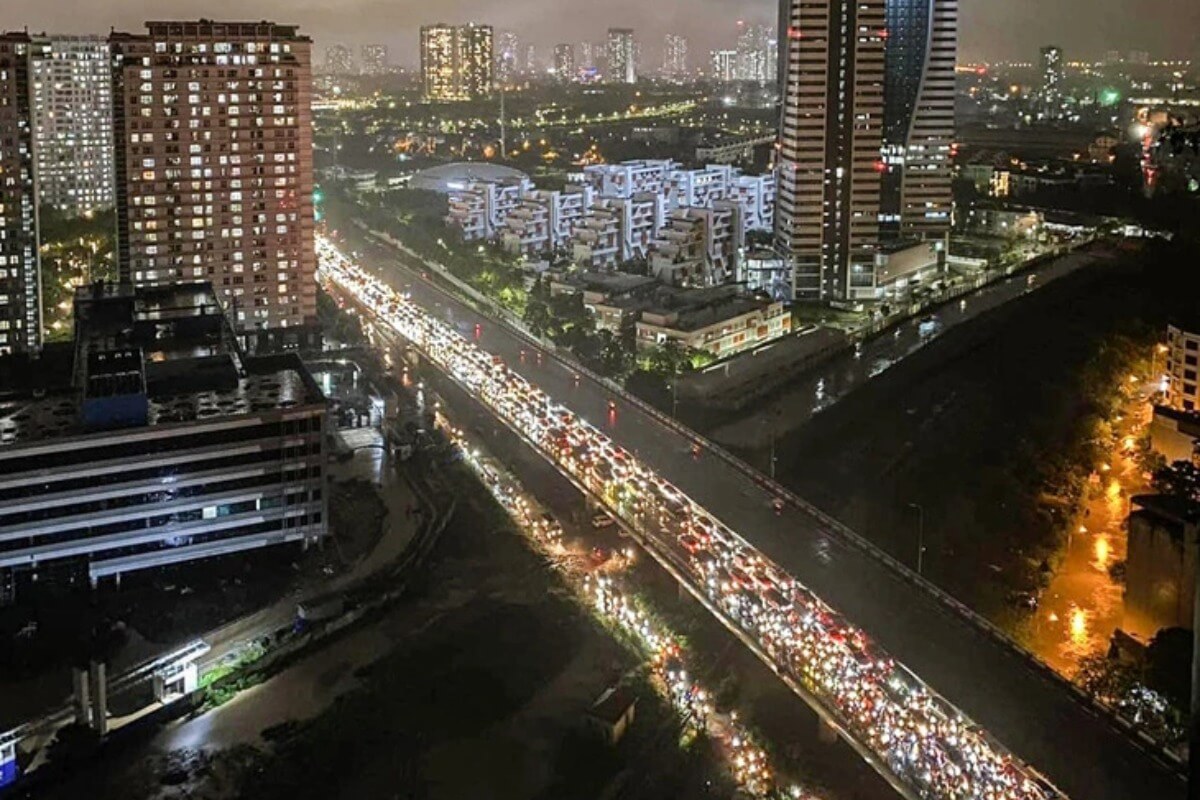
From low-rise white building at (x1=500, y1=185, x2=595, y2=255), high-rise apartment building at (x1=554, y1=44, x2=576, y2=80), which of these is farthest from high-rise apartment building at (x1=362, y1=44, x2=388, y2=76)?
low-rise white building at (x1=500, y1=185, x2=595, y2=255)

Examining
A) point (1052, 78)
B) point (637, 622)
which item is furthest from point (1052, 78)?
point (637, 622)

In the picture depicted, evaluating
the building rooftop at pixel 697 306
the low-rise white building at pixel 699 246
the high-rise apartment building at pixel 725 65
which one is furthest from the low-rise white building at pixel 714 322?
the high-rise apartment building at pixel 725 65

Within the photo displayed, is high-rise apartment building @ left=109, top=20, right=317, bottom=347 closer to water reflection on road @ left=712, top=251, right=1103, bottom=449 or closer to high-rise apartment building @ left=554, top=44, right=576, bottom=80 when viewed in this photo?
water reflection on road @ left=712, top=251, right=1103, bottom=449

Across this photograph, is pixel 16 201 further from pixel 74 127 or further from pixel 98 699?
pixel 74 127

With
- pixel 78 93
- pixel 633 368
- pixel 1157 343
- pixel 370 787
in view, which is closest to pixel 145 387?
pixel 370 787

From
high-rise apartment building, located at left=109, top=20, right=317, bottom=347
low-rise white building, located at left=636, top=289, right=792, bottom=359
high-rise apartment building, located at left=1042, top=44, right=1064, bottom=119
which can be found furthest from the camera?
high-rise apartment building, located at left=1042, top=44, right=1064, bottom=119

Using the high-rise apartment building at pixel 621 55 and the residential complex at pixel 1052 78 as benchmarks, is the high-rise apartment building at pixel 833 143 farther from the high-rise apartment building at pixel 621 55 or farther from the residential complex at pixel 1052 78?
the high-rise apartment building at pixel 621 55
